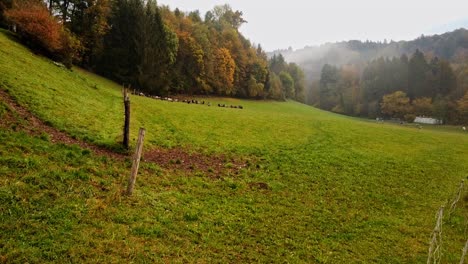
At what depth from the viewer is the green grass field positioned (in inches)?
404

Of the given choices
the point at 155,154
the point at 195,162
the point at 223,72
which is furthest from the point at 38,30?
the point at 223,72

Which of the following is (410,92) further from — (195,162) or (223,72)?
(195,162)

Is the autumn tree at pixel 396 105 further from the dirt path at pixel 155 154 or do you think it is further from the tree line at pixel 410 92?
the dirt path at pixel 155 154

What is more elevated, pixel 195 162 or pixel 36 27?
pixel 36 27

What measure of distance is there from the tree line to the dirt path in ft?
339

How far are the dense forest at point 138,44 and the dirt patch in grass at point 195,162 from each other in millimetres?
28008

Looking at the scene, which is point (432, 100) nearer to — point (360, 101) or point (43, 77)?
point (360, 101)

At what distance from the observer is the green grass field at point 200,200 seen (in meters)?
10.3

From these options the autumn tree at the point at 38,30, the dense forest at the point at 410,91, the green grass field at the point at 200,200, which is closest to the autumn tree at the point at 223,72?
the autumn tree at the point at 38,30

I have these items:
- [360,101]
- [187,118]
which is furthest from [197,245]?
[360,101]

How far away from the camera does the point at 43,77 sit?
27500mm

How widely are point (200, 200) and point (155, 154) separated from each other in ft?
21.0

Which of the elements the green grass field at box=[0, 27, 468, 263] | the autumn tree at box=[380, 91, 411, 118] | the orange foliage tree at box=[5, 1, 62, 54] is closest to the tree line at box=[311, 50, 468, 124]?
the autumn tree at box=[380, 91, 411, 118]

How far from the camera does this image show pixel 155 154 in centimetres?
1991
